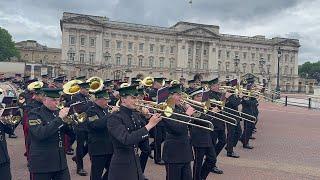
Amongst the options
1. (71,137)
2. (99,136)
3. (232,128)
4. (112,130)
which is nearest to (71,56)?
(232,128)

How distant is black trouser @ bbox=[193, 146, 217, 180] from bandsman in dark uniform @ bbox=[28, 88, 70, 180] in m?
2.76

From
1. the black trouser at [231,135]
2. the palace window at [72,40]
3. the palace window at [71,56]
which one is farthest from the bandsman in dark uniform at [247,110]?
the palace window at [72,40]

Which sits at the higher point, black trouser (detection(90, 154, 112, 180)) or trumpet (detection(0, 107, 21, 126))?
trumpet (detection(0, 107, 21, 126))

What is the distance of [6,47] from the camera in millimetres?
101125

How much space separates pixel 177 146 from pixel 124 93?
1.49 metres

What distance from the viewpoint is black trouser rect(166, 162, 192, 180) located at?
20.2 ft

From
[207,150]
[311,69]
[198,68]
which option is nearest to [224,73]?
[198,68]

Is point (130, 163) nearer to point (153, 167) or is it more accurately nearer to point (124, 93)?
point (124, 93)

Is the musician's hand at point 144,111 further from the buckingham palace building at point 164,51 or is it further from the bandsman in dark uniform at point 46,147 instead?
the buckingham palace building at point 164,51

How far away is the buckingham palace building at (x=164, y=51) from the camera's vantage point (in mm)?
88500

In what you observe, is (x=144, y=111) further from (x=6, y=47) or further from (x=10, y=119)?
(x=6, y=47)

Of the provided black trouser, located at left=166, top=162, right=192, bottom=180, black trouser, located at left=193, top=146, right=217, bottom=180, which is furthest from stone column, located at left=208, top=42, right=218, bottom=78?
black trouser, located at left=166, top=162, right=192, bottom=180

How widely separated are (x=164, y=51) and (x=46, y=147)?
9691cm

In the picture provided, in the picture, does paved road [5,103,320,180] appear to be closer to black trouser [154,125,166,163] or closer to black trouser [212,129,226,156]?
black trouser [154,125,166,163]
